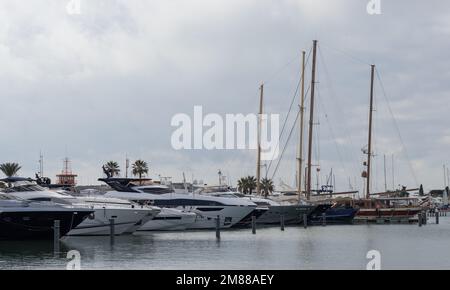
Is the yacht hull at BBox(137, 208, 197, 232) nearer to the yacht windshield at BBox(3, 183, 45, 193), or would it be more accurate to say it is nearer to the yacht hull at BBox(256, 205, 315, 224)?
the yacht windshield at BBox(3, 183, 45, 193)

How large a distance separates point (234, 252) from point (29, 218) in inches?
462

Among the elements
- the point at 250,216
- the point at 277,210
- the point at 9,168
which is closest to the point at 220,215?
the point at 250,216

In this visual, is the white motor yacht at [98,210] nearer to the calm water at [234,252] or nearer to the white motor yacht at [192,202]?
the calm water at [234,252]

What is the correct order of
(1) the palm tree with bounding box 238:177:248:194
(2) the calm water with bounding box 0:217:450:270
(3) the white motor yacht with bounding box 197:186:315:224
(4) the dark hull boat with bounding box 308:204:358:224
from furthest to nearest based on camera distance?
(1) the palm tree with bounding box 238:177:248:194, (4) the dark hull boat with bounding box 308:204:358:224, (3) the white motor yacht with bounding box 197:186:315:224, (2) the calm water with bounding box 0:217:450:270

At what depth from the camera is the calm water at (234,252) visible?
3856 cm

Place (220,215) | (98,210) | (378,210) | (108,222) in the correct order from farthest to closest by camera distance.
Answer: (378,210) → (220,215) → (108,222) → (98,210)

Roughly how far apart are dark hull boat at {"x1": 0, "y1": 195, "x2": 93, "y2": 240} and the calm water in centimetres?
59

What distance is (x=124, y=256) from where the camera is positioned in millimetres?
42219

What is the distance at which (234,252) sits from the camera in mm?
45375

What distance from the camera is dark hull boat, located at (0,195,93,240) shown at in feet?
153

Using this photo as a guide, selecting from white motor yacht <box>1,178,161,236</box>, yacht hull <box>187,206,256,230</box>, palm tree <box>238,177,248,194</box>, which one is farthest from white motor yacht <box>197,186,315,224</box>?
palm tree <box>238,177,248,194</box>

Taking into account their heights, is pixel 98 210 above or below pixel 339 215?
above

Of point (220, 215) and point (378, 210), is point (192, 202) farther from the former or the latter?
point (378, 210)
